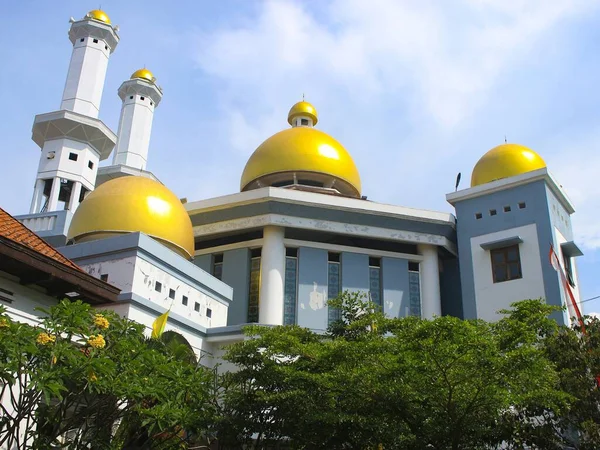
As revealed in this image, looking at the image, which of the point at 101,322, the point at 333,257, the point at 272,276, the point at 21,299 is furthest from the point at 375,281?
the point at 101,322

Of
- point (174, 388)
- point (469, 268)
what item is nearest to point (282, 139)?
point (469, 268)

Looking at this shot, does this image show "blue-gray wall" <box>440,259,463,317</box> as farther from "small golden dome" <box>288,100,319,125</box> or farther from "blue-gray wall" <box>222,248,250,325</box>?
"small golden dome" <box>288,100,319,125</box>

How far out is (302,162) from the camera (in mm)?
27641

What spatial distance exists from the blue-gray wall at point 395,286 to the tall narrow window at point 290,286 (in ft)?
11.0

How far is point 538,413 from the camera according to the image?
12797 millimetres

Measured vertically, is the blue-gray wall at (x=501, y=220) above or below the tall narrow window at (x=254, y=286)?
above

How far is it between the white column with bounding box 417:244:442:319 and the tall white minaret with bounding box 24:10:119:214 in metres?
14.5

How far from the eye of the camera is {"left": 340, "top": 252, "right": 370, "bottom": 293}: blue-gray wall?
24422mm

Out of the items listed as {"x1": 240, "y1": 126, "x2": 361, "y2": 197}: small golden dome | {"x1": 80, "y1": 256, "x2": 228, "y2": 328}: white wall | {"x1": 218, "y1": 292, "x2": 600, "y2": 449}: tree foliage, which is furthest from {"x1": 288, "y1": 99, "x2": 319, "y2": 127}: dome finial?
{"x1": 218, "y1": 292, "x2": 600, "y2": 449}: tree foliage

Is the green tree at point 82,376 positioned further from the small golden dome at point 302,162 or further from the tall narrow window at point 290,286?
the small golden dome at point 302,162

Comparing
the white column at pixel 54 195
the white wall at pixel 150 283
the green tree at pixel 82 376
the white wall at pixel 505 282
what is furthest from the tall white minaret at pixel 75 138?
the green tree at pixel 82 376

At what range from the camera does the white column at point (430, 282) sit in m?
24.5

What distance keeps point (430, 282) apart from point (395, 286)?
139 centimetres

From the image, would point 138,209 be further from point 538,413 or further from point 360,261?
point 538,413
